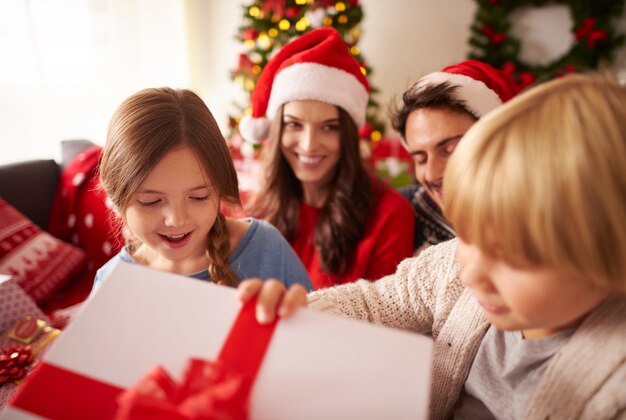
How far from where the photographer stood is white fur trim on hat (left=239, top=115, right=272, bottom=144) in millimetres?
1574

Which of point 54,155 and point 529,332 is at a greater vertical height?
point 529,332

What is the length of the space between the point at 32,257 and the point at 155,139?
4.13 feet

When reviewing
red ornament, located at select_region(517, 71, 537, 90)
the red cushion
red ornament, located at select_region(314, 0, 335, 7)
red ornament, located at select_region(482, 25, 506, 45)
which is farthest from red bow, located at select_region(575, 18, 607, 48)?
the red cushion

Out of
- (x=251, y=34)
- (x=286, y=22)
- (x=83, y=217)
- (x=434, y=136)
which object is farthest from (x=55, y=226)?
(x=434, y=136)

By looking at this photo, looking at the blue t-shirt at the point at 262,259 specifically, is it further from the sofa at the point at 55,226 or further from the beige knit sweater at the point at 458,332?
the sofa at the point at 55,226

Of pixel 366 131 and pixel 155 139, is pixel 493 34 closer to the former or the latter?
pixel 366 131

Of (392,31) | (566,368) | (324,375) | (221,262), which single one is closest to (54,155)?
(221,262)

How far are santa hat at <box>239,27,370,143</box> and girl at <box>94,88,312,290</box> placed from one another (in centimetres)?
52

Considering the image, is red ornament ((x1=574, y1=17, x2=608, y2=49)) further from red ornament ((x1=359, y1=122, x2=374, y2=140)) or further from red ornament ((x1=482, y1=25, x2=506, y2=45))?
red ornament ((x1=359, y1=122, x2=374, y2=140))

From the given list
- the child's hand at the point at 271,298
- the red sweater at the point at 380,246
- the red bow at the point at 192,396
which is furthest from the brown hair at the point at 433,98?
the red bow at the point at 192,396

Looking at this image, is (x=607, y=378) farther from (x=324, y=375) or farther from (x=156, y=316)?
(x=156, y=316)

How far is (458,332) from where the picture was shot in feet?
2.38

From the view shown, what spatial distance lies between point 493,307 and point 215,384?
1.24 ft

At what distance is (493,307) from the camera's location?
1.77 ft
